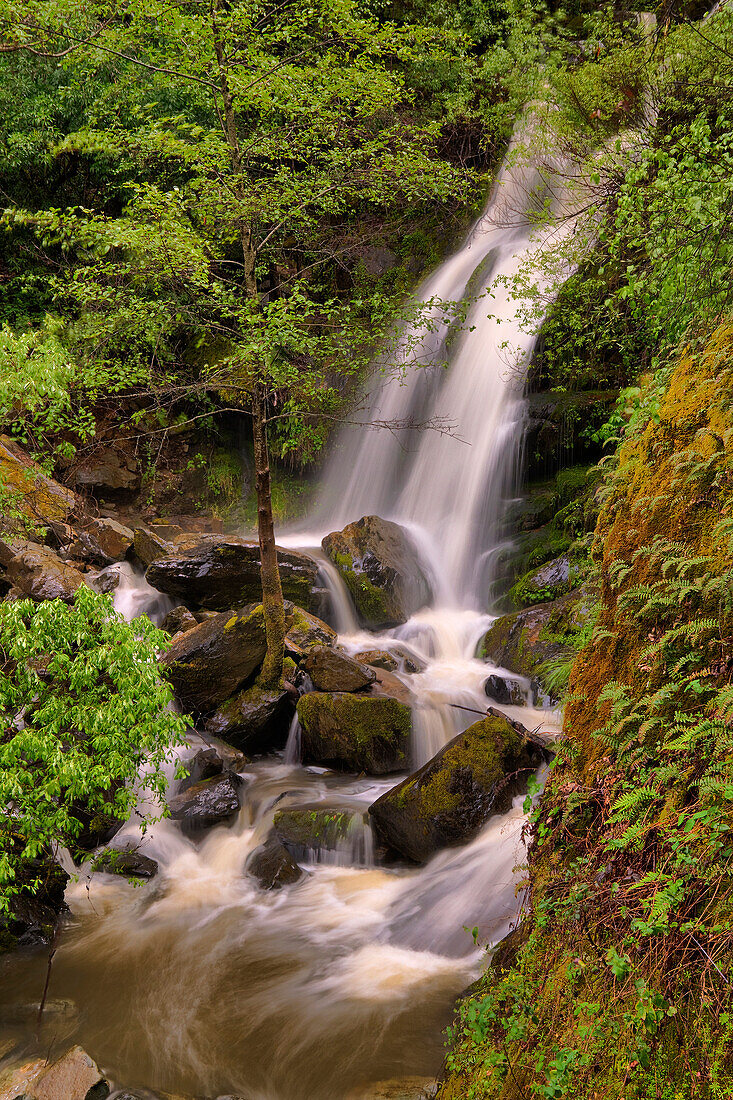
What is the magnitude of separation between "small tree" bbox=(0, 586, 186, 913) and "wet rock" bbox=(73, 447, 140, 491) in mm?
11971

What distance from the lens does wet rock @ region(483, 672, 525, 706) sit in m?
9.80

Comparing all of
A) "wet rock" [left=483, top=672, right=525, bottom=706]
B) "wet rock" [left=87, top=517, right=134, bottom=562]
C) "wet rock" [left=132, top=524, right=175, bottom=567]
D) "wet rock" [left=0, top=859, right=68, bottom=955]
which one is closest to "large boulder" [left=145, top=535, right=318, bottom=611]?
"wet rock" [left=132, top=524, right=175, bottom=567]

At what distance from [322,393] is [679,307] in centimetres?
523

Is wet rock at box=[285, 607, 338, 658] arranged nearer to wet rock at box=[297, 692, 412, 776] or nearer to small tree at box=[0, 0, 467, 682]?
wet rock at box=[297, 692, 412, 776]

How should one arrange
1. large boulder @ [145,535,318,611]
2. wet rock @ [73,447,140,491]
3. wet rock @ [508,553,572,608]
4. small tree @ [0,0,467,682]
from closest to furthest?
small tree @ [0,0,467,682] → wet rock @ [508,553,572,608] → large boulder @ [145,535,318,611] → wet rock @ [73,447,140,491]

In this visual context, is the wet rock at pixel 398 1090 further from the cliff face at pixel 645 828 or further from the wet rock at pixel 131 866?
the wet rock at pixel 131 866

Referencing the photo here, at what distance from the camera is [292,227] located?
Answer: 409 inches

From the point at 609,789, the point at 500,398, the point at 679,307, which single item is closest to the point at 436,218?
the point at 500,398

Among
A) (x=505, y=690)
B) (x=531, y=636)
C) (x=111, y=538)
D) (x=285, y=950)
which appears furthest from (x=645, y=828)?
(x=111, y=538)

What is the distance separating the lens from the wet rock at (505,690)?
980cm

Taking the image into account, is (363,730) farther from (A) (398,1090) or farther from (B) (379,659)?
(A) (398,1090)

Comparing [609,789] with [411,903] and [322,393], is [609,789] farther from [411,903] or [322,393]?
[322,393]

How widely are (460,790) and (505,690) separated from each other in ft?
10.2

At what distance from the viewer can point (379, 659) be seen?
11141mm
